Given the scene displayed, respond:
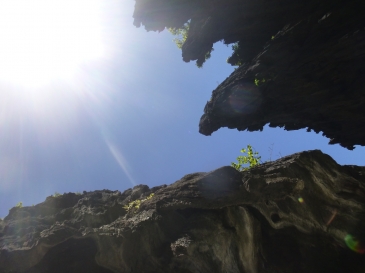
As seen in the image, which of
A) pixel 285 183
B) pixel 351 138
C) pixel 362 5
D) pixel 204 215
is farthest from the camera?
pixel 351 138

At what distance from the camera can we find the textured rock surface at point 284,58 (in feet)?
49.8

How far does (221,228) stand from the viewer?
9359 millimetres

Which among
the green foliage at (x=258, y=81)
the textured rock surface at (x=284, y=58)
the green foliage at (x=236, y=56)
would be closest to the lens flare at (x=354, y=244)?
the textured rock surface at (x=284, y=58)

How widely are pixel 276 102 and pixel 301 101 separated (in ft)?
5.36

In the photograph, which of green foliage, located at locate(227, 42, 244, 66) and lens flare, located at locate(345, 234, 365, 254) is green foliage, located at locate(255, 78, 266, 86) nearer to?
green foliage, located at locate(227, 42, 244, 66)

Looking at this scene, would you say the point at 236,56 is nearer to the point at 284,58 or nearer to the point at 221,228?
the point at 284,58

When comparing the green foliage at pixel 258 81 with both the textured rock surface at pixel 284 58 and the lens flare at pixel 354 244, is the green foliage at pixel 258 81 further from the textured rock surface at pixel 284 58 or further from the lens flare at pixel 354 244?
the lens flare at pixel 354 244

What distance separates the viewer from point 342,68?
16062 millimetres

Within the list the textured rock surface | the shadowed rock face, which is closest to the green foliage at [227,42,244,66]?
the textured rock surface

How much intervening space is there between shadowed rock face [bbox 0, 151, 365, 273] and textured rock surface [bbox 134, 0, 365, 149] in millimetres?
7088

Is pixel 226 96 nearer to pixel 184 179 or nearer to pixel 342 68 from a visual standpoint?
pixel 342 68

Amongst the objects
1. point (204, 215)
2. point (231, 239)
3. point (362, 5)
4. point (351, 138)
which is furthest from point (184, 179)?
point (351, 138)

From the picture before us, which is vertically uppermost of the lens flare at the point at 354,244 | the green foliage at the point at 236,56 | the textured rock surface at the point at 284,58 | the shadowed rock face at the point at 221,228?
the green foliage at the point at 236,56

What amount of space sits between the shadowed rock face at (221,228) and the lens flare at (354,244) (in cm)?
4
